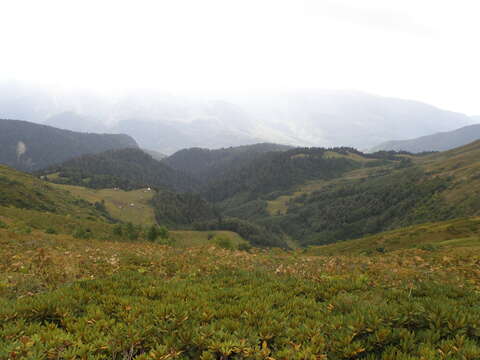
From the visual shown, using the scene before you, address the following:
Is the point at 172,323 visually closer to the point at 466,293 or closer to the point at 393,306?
the point at 393,306

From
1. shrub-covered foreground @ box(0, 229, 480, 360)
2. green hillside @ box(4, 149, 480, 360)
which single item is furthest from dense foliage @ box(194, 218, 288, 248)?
shrub-covered foreground @ box(0, 229, 480, 360)

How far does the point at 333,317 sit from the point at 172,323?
3.97m

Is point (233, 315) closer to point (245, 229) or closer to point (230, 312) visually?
point (230, 312)

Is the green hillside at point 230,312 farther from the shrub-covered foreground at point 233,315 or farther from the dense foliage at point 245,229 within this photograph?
the dense foliage at point 245,229

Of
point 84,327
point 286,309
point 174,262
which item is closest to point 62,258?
point 174,262

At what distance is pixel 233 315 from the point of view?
7637mm

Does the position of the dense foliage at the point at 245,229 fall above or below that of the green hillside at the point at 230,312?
below

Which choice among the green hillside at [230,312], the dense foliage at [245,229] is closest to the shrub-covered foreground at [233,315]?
the green hillside at [230,312]

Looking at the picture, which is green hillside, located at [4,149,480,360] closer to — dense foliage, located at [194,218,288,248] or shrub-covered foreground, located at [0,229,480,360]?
shrub-covered foreground, located at [0,229,480,360]

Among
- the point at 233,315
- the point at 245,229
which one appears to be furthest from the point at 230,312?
the point at 245,229

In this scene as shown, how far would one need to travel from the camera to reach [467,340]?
19.2ft

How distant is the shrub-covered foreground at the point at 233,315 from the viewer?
5.87m

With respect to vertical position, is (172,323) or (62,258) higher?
(172,323)

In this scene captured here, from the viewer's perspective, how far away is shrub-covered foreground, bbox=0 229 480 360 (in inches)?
231
